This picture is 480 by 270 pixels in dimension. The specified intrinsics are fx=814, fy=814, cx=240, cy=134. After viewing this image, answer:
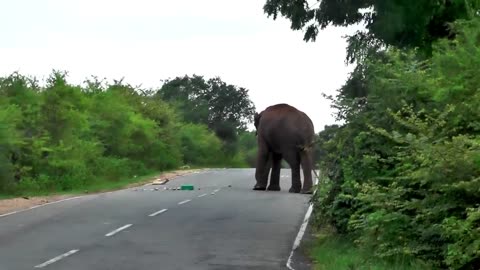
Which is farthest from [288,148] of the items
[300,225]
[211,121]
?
[211,121]

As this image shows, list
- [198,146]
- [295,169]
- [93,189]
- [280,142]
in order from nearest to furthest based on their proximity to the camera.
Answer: [295,169], [280,142], [93,189], [198,146]

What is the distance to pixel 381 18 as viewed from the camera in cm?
1642

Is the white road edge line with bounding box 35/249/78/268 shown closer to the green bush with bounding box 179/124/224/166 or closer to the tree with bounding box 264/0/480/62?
the tree with bounding box 264/0/480/62

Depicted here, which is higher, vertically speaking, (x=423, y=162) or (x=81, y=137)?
(x=81, y=137)

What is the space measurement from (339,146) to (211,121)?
94.2m

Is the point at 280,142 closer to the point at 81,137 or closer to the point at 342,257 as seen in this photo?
the point at 81,137

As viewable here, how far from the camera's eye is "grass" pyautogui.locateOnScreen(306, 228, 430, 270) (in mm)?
9703

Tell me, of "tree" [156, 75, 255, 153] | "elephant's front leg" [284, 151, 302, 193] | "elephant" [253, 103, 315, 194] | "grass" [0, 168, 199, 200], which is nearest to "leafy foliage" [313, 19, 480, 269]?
"elephant's front leg" [284, 151, 302, 193]

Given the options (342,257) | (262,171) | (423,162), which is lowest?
(342,257)

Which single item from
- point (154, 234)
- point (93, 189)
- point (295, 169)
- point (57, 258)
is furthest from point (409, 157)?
point (93, 189)

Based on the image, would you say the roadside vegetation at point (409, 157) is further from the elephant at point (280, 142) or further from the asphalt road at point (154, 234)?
the elephant at point (280, 142)

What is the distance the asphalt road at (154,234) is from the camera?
12.4 m

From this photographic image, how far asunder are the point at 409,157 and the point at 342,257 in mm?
2680

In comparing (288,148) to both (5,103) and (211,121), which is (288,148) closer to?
(5,103)
